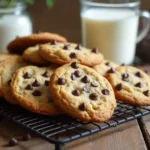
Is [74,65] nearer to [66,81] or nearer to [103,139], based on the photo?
[66,81]

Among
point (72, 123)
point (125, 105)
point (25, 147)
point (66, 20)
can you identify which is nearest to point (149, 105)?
point (125, 105)

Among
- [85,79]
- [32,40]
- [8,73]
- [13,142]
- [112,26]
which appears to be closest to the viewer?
[13,142]

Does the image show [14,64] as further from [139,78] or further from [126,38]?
[126,38]

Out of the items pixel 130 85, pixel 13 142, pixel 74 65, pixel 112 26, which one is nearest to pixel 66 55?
pixel 74 65

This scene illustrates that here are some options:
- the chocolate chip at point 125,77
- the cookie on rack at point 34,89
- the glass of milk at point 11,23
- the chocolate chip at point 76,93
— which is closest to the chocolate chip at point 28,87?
the cookie on rack at point 34,89

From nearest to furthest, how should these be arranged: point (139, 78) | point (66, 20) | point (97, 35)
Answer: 1. point (139, 78)
2. point (97, 35)
3. point (66, 20)

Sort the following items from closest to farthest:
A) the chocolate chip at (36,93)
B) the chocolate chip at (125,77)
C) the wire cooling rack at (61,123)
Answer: the wire cooling rack at (61,123)
the chocolate chip at (36,93)
the chocolate chip at (125,77)

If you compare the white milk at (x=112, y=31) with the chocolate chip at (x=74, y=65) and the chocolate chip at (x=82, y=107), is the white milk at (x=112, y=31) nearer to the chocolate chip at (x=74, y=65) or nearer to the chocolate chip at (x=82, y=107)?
the chocolate chip at (x=74, y=65)
